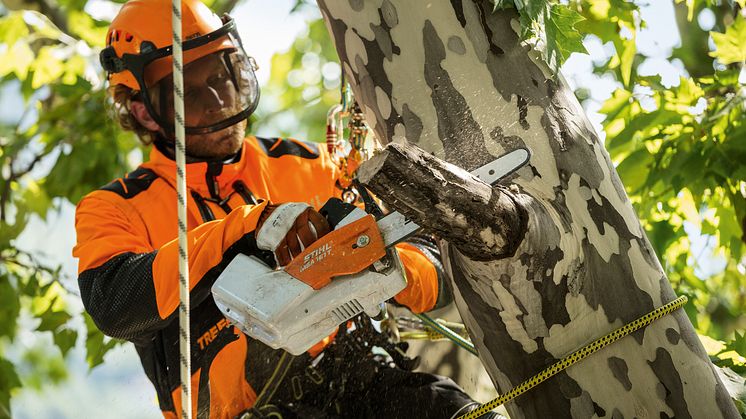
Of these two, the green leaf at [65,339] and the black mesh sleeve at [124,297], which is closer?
the black mesh sleeve at [124,297]

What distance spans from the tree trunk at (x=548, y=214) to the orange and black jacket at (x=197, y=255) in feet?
1.69

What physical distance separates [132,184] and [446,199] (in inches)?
62.2

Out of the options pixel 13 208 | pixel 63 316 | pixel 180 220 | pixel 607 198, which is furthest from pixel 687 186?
pixel 13 208

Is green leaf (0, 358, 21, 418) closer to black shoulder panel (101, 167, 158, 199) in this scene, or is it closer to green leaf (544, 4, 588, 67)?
black shoulder panel (101, 167, 158, 199)

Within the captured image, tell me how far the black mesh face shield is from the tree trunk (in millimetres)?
1103

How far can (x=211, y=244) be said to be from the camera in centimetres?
235

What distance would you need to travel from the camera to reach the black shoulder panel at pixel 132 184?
301 centimetres

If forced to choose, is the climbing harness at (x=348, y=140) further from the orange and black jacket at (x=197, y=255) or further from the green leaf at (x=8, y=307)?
the green leaf at (x=8, y=307)

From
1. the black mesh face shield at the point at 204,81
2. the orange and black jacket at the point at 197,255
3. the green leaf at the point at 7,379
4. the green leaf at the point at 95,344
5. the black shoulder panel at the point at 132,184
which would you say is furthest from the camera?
the green leaf at the point at 7,379

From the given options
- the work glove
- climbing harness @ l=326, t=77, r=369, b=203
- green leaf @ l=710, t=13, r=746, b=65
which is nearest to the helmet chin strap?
climbing harness @ l=326, t=77, r=369, b=203

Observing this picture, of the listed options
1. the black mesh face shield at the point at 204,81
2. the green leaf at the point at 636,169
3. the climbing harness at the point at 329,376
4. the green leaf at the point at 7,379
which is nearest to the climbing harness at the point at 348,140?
the black mesh face shield at the point at 204,81

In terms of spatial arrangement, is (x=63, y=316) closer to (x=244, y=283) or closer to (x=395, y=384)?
(x=395, y=384)

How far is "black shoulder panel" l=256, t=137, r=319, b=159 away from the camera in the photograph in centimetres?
333

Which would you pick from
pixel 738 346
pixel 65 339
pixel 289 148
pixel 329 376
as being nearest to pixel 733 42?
pixel 738 346
